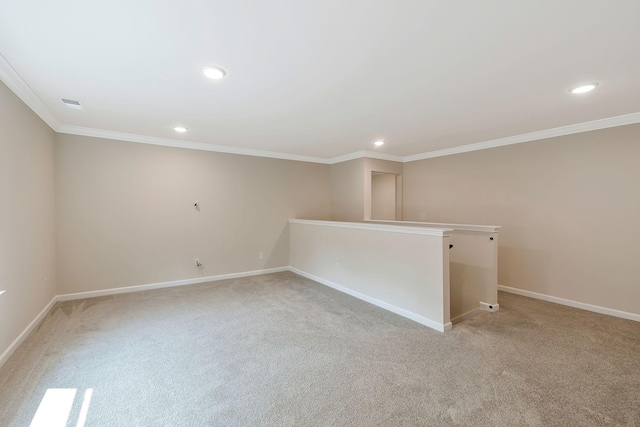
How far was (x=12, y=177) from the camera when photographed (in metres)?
2.41

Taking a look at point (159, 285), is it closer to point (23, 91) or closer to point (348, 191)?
point (23, 91)

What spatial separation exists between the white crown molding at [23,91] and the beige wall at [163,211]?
68 cm

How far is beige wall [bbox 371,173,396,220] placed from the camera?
20.8 ft

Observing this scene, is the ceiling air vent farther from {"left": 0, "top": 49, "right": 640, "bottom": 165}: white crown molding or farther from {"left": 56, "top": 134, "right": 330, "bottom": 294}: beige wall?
{"left": 56, "top": 134, "right": 330, "bottom": 294}: beige wall

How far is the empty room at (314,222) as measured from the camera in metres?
1.67

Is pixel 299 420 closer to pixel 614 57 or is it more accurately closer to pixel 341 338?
pixel 341 338

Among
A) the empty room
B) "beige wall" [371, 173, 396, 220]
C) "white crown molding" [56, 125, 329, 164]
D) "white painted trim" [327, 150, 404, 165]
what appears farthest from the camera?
"beige wall" [371, 173, 396, 220]

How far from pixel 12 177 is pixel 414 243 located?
12.9ft

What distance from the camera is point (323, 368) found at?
2186 mm

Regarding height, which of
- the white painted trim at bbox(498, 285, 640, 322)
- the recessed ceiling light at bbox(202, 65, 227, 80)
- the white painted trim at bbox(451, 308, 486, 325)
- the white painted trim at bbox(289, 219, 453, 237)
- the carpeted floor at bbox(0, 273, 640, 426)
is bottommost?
the white painted trim at bbox(451, 308, 486, 325)

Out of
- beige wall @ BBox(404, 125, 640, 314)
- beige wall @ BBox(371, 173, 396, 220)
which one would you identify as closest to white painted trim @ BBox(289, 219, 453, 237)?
beige wall @ BBox(404, 125, 640, 314)

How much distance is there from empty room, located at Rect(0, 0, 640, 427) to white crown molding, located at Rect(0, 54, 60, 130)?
0.14 ft

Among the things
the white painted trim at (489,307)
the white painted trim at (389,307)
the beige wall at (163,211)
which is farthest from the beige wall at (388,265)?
the beige wall at (163,211)

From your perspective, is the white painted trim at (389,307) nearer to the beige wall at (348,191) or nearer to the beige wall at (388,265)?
the beige wall at (388,265)
